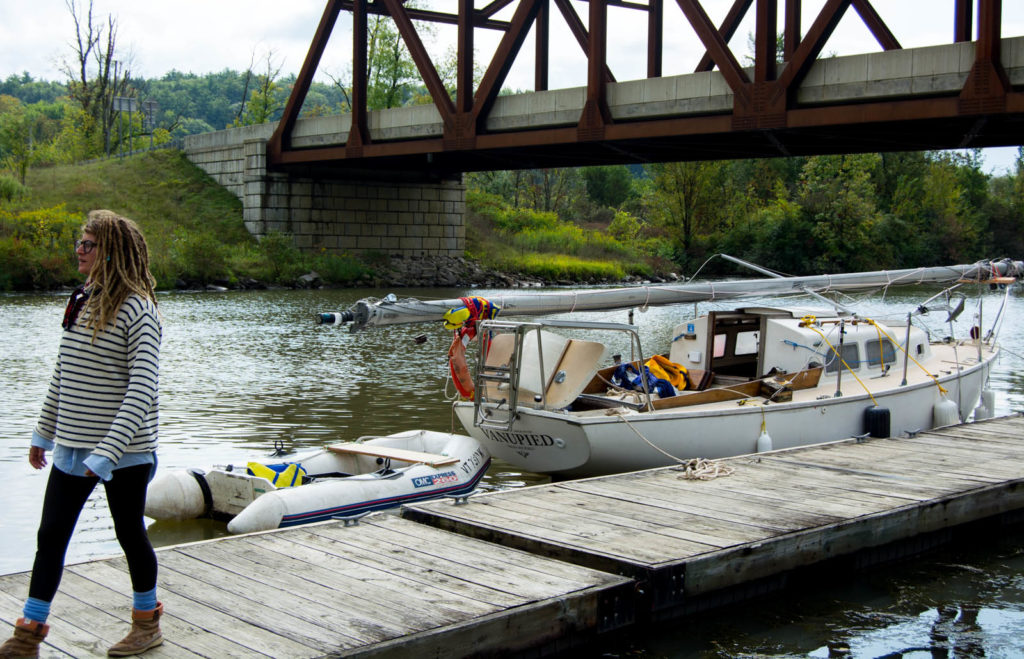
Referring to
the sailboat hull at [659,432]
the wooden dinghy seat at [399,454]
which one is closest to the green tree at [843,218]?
the sailboat hull at [659,432]

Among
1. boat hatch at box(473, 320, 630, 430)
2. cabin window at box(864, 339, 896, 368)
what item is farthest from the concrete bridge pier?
boat hatch at box(473, 320, 630, 430)

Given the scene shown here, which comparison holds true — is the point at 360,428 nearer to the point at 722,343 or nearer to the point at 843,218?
the point at 722,343

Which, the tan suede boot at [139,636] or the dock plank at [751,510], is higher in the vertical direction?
the tan suede boot at [139,636]

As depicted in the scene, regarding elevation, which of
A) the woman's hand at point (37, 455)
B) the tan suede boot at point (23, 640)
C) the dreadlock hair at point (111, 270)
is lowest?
the tan suede boot at point (23, 640)

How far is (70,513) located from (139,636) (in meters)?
0.78

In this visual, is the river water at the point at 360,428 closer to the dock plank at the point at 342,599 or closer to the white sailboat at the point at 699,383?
the dock plank at the point at 342,599

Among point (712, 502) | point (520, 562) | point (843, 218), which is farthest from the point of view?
point (843, 218)

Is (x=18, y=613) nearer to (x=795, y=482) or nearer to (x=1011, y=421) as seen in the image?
(x=795, y=482)

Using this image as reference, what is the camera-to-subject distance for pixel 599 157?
1721 inches

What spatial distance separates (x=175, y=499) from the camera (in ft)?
36.2

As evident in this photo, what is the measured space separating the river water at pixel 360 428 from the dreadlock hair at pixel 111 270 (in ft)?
14.0

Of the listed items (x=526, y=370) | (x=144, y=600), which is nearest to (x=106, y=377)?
(x=144, y=600)

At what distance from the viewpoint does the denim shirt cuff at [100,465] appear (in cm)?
531

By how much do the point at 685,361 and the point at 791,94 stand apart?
709 inches
